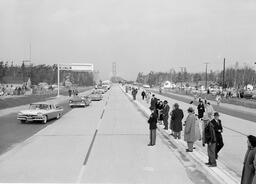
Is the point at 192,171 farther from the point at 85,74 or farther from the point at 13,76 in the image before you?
the point at 85,74

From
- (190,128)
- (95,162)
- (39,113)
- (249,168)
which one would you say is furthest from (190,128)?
(39,113)

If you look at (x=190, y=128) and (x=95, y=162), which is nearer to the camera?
(x=95, y=162)

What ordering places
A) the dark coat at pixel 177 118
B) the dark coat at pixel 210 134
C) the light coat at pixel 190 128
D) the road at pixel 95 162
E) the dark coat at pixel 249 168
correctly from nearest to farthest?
1. the dark coat at pixel 249 168
2. the road at pixel 95 162
3. the dark coat at pixel 210 134
4. the light coat at pixel 190 128
5. the dark coat at pixel 177 118

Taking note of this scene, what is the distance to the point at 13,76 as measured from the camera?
121 m

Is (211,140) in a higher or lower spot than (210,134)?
lower

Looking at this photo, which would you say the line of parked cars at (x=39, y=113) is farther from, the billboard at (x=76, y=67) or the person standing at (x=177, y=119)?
the billboard at (x=76, y=67)

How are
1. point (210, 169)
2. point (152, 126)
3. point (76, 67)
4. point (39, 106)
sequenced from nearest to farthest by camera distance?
point (210, 169), point (152, 126), point (39, 106), point (76, 67)

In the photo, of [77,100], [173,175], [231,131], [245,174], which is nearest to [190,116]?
[173,175]

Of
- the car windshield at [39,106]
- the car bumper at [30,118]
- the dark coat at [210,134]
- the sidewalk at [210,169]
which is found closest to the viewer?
the sidewalk at [210,169]

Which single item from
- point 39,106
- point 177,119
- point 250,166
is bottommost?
point 39,106

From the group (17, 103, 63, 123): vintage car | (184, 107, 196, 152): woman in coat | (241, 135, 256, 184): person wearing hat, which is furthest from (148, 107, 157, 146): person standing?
(17, 103, 63, 123): vintage car

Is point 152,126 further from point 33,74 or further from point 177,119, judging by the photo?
point 33,74

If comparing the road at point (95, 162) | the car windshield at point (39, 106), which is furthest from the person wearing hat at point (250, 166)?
the car windshield at point (39, 106)

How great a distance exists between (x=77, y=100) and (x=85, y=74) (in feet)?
511
